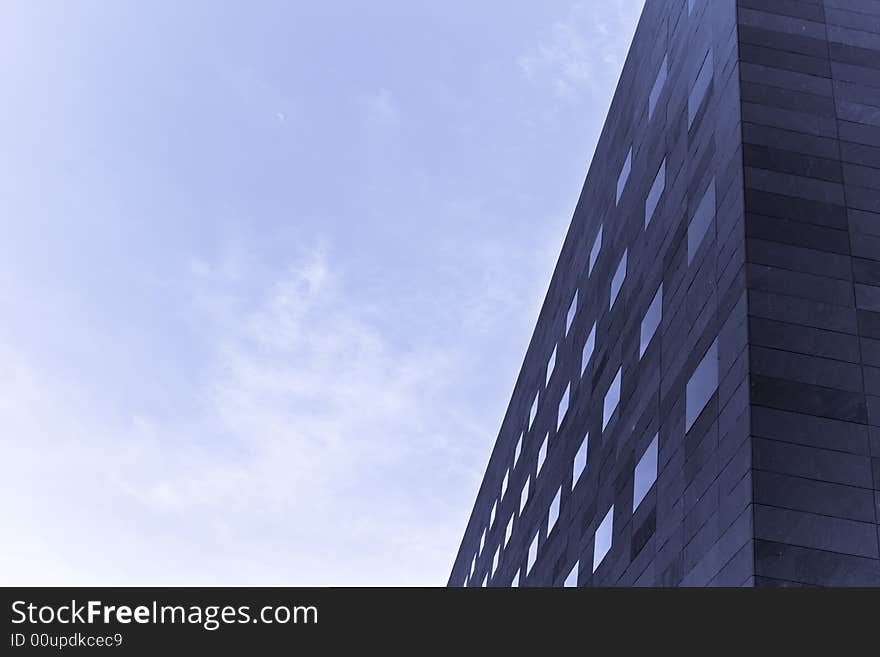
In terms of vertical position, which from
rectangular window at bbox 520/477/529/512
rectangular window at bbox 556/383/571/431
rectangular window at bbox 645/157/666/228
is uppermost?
rectangular window at bbox 645/157/666/228

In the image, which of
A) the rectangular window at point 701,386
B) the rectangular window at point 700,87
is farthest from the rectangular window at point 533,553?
the rectangular window at point 700,87

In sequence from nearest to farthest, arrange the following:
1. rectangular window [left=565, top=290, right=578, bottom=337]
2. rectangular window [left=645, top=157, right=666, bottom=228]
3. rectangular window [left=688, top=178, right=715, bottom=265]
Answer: rectangular window [left=688, top=178, right=715, bottom=265], rectangular window [left=645, top=157, right=666, bottom=228], rectangular window [left=565, top=290, right=578, bottom=337]

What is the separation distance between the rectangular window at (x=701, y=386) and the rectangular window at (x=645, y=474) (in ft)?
9.26

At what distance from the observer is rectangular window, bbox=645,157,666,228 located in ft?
125

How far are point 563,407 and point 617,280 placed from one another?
943 centimetres

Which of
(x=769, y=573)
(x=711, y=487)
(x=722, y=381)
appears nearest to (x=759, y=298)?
(x=722, y=381)

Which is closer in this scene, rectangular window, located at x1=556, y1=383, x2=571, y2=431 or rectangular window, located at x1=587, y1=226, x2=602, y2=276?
rectangular window, located at x1=587, y1=226, x2=602, y2=276

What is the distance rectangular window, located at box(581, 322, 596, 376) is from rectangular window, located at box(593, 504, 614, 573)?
10.2 meters

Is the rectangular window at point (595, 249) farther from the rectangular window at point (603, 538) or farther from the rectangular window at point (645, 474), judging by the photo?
the rectangular window at point (645, 474)

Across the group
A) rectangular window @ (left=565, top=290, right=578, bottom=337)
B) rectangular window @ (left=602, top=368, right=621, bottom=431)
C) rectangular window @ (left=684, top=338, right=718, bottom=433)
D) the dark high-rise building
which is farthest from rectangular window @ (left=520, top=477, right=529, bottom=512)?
rectangular window @ (left=684, top=338, right=718, bottom=433)

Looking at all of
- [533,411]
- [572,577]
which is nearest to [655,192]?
[572,577]

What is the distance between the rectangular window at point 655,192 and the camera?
3812cm

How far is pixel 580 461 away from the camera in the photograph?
42.3 metres

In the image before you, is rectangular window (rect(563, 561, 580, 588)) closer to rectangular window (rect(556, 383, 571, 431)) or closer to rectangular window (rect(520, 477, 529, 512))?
rectangular window (rect(556, 383, 571, 431))
